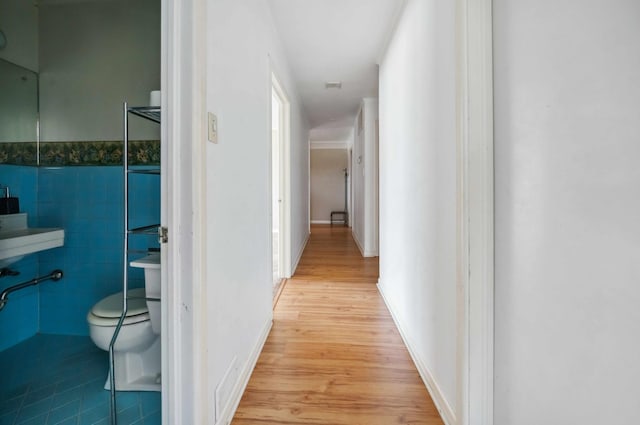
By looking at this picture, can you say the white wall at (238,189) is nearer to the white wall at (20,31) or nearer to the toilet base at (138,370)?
the toilet base at (138,370)

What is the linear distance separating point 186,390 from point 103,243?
60.8 inches

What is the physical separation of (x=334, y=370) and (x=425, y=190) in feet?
3.67

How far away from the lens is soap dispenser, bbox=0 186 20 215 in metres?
1.72

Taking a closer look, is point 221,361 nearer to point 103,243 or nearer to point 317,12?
point 103,243

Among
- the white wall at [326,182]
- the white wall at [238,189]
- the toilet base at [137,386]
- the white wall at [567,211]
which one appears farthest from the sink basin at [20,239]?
the white wall at [326,182]

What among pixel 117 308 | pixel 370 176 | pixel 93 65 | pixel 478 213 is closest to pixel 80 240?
pixel 117 308

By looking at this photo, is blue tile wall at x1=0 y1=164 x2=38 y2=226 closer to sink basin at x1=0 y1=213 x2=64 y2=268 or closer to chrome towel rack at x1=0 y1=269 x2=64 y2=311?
sink basin at x1=0 y1=213 x2=64 y2=268

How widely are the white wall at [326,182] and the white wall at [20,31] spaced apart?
6750 mm

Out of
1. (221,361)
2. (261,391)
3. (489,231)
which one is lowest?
(261,391)

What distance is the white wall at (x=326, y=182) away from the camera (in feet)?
27.7

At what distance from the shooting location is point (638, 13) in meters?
0.57

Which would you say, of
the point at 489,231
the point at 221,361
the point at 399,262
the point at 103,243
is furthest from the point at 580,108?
the point at 103,243

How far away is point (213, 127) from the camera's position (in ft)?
3.60

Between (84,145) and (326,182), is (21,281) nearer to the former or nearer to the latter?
(84,145)
